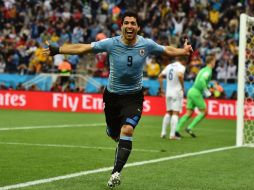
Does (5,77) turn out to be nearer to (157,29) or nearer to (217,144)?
(157,29)

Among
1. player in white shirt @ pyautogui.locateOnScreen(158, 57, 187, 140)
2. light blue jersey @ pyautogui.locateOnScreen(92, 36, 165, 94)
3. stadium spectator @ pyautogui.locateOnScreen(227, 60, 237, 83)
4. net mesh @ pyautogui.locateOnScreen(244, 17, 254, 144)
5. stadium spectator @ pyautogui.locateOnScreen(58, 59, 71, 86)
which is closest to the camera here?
light blue jersey @ pyautogui.locateOnScreen(92, 36, 165, 94)

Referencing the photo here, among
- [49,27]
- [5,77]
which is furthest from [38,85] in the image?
[49,27]

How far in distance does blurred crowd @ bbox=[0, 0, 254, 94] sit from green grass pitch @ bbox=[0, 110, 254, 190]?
11.8 m

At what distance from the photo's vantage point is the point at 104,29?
3478cm

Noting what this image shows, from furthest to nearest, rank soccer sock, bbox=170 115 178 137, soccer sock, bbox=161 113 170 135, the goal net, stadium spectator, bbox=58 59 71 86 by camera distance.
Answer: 1. stadium spectator, bbox=58 59 71 86
2. soccer sock, bbox=161 113 170 135
3. soccer sock, bbox=170 115 178 137
4. the goal net

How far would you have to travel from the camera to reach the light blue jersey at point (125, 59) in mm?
8797

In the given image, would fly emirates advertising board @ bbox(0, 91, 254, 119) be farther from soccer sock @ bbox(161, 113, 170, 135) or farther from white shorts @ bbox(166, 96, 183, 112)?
soccer sock @ bbox(161, 113, 170, 135)

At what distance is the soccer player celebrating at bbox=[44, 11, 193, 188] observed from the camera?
8680mm

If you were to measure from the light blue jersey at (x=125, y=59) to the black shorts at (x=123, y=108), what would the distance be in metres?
0.11

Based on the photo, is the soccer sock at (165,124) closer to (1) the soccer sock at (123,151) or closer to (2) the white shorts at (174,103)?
(2) the white shorts at (174,103)

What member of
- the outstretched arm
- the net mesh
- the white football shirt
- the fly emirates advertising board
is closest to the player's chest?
the outstretched arm

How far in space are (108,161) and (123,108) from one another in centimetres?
251

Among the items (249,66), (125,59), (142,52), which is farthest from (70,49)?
(249,66)

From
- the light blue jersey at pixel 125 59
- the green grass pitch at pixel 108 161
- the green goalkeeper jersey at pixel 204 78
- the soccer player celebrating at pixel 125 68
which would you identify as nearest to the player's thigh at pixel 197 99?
the green goalkeeper jersey at pixel 204 78
